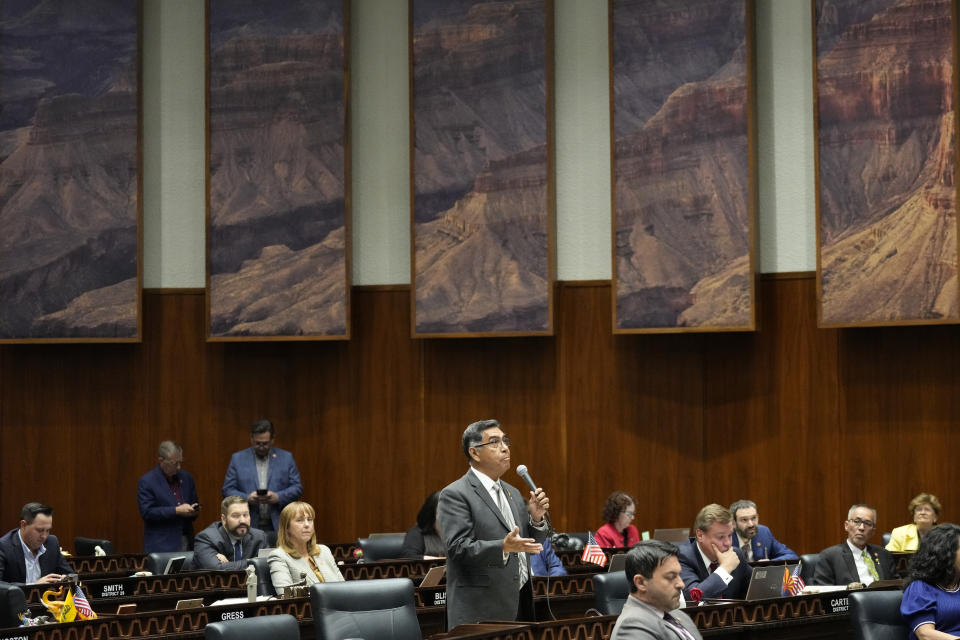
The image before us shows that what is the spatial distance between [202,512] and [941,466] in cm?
644

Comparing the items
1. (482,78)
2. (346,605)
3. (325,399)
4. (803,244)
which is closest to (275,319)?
(325,399)

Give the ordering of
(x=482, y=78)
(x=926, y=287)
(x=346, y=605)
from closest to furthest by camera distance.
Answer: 1. (x=346, y=605)
2. (x=926, y=287)
3. (x=482, y=78)

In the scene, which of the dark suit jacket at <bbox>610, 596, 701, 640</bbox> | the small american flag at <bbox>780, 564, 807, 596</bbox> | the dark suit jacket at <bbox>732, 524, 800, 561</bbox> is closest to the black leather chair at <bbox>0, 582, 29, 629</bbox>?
the dark suit jacket at <bbox>610, 596, 701, 640</bbox>

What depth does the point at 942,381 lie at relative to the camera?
10938 millimetres

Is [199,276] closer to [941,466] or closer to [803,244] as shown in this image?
[803,244]

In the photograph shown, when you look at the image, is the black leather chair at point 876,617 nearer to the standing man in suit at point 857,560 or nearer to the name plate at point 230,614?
the standing man in suit at point 857,560

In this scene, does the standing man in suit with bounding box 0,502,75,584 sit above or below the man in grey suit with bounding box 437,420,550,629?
below

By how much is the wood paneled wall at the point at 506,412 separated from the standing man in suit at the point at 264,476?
1.12 meters

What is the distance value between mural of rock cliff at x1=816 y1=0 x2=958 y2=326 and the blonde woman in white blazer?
537cm

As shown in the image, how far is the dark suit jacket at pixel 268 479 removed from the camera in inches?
444

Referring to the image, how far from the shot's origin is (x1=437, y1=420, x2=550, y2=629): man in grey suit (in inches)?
227

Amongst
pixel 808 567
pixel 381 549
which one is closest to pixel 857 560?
pixel 808 567

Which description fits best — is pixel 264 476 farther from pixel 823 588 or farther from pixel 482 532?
pixel 482 532

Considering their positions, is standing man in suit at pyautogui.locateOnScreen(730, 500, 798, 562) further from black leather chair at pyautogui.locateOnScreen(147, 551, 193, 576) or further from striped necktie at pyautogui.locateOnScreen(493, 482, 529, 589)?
black leather chair at pyautogui.locateOnScreen(147, 551, 193, 576)
